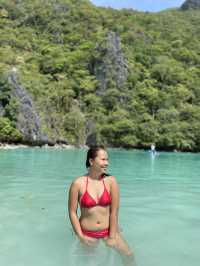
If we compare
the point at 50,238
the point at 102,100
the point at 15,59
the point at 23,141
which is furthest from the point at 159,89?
the point at 50,238

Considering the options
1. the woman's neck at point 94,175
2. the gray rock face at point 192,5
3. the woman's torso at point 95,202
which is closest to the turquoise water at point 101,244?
the woman's torso at point 95,202

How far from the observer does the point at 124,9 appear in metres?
114

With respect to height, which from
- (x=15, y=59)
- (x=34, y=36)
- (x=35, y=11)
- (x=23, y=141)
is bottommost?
(x=23, y=141)

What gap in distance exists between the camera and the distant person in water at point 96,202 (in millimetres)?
5348

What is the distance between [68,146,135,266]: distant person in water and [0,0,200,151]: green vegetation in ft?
179

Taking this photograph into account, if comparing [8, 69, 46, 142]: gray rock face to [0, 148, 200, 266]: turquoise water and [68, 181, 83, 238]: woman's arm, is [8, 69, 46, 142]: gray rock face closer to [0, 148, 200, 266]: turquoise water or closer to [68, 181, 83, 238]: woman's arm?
[0, 148, 200, 266]: turquoise water

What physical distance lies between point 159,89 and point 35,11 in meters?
35.5

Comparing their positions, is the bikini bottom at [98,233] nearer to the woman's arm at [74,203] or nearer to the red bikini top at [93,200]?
the woman's arm at [74,203]

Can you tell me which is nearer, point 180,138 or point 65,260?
point 65,260

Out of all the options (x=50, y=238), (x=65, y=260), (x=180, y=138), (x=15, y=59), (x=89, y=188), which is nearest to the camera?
(x=89, y=188)

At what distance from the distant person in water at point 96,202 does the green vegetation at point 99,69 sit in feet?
179

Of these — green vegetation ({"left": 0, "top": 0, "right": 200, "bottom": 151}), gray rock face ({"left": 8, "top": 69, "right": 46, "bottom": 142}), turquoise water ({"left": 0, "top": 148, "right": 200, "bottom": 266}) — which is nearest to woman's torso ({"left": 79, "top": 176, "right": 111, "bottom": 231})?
turquoise water ({"left": 0, "top": 148, "right": 200, "bottom": 266})

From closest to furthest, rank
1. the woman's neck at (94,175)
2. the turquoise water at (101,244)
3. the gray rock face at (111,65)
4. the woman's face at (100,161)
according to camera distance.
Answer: the woman's face at (100,161) < the woman's neck at (94,175) < the turquoise water at (101,244) < the gray rock face at (111,65)

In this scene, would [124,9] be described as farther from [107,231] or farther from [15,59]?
[107,231]
